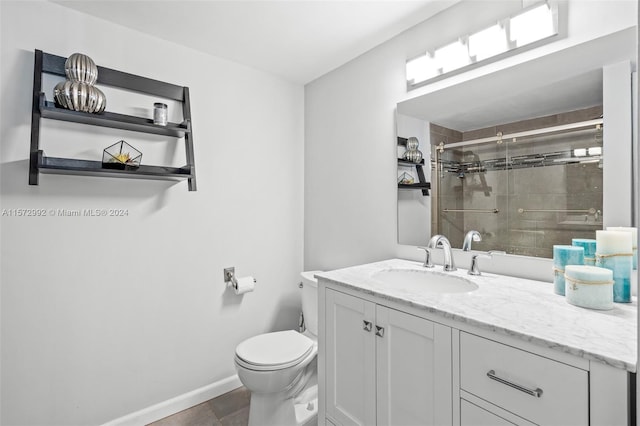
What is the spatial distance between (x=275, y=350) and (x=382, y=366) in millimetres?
719

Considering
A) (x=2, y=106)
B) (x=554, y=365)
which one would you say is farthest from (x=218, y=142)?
(x=554, y=365)

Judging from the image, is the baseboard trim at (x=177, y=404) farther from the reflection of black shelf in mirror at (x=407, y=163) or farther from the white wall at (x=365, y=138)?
the reflection of black shelf in mirror at (x=407, y=163)

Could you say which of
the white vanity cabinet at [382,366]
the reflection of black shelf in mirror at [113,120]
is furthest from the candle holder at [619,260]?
the reflection of black shelf in mirror at [113,120]

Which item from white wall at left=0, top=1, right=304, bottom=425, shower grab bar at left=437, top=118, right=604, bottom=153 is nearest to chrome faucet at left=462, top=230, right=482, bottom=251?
shower grab bar at left=437, top=118, right=604, bottom=153

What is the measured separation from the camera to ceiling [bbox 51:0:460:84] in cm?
161

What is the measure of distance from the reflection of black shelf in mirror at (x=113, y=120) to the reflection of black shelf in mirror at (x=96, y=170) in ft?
0.65

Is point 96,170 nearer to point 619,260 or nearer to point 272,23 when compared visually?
point 272,23

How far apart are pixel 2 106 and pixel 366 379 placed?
2020 millimetres

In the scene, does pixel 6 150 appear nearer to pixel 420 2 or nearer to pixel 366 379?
pixel 366 379

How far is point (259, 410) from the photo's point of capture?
1648 millimetres

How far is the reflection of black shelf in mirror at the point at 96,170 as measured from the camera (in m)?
1.45

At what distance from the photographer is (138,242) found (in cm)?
184

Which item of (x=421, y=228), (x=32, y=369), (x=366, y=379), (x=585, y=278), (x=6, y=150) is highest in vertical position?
(x=6, y=150)

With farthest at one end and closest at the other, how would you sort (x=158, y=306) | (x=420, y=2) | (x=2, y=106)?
1. (x=158, y=306)
2. (x=420, y=2)
3. (x=2, y=106)
